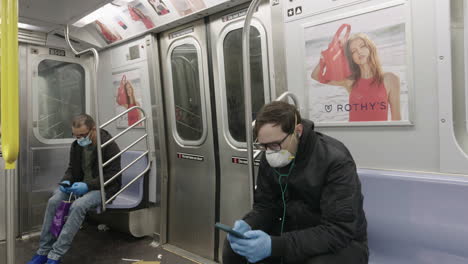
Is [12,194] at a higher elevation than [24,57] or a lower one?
lower

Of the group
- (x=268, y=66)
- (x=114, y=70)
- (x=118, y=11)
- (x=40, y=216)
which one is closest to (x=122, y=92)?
(x=114, y=70)

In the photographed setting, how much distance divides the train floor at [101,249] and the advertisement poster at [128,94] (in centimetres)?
147

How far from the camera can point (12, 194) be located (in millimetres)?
1373

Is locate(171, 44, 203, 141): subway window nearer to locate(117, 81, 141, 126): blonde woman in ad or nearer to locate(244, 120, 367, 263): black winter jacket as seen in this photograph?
A: locate(117, 81, 141, 126): blonde woman in ad

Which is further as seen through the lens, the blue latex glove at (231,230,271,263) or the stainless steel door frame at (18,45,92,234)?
the stainless steel door frame at (18,45,92,234)

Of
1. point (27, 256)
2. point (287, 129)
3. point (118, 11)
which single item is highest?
point (118, 11)

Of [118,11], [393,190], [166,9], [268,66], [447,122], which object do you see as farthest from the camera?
[118,11]

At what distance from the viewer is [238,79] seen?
332cm

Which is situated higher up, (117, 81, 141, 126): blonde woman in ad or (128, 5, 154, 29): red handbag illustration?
(128, 5, 154, 29): red handbag illustration

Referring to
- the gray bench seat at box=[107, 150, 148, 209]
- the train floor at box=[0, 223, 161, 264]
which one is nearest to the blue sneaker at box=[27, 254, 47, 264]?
the train floor at box=[0, 223, 161, 264]

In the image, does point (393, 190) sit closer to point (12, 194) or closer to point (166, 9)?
point (12, 194)

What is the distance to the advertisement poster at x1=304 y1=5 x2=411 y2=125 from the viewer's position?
7.13ft

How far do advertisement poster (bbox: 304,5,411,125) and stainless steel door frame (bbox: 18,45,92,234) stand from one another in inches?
146

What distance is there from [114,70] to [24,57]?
113cm
